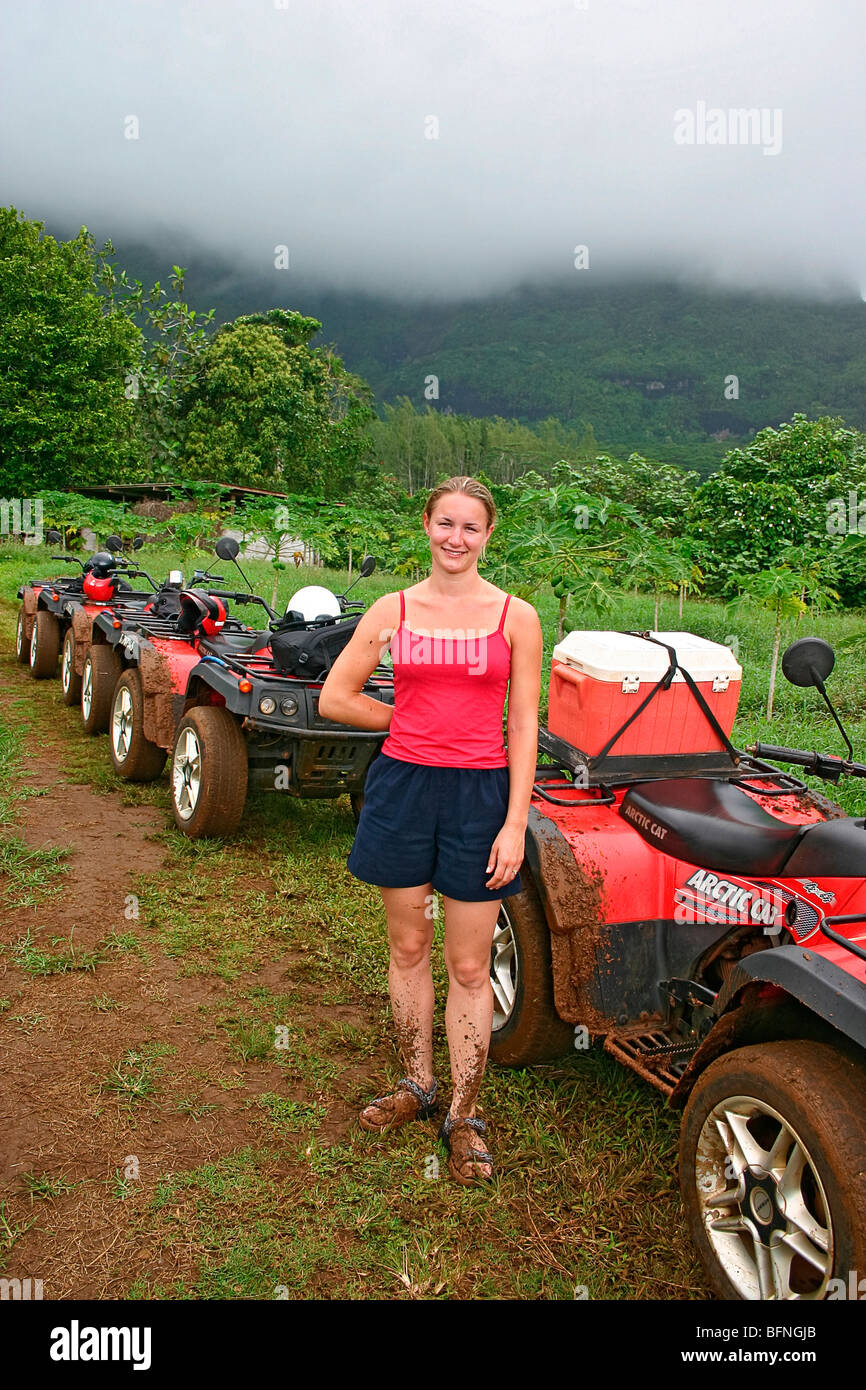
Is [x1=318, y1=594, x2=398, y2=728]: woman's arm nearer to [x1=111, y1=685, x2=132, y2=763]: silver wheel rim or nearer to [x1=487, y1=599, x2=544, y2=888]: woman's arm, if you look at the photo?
[x1=487, y1=599, x2=544, y2=888]: woman's arm

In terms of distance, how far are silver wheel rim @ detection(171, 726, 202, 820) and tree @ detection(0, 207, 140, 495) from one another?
30.5 metres

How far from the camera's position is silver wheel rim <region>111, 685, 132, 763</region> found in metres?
6.23

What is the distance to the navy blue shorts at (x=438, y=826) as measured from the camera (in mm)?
2545

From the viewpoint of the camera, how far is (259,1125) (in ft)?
9.52

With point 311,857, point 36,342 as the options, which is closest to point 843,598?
point 311,857

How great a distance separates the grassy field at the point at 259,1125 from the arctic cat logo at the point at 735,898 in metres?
0.84

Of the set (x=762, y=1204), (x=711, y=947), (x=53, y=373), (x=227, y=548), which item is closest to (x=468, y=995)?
(x=711, y=947)

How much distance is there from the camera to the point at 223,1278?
7.45 feet

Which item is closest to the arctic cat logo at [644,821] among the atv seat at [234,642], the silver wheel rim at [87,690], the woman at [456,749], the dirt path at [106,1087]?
the woman at [456,749]

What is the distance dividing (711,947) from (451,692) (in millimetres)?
1078

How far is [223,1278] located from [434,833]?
1.17 metres

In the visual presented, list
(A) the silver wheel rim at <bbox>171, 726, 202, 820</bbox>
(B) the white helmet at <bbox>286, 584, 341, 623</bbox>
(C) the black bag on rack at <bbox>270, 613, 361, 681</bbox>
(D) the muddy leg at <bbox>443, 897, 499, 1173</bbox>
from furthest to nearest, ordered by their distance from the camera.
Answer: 1. (B) the white helmet at <bbox>286, 584, 341, 623</bbox>
2. (A) the silver wheel rim at <bbox>171, 726, 202, 820</bbox>
3. (C) the black bag on rack at <bbox>270, 613, 361, 681</bbox>
4. (D) the muddy leg at <bbox>443, 897, 499, 1173</bbox>

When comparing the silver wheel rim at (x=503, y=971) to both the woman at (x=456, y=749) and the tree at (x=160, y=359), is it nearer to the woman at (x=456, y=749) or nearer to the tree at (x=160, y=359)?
the woman at (x=456, y=749)

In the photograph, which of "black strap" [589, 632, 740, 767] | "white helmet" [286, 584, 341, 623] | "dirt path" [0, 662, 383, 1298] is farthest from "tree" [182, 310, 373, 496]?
"black strap" [589, 632, 740, 767]
